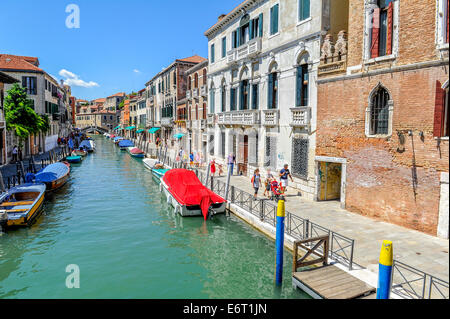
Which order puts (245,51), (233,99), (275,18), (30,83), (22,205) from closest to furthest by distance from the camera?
(22,205), (275,18), (245,51), (233,99), (30,83)

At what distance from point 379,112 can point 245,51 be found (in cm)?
1088

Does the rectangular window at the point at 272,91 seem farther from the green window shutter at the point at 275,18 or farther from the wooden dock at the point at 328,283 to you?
the wooden dock at the point at 328,283

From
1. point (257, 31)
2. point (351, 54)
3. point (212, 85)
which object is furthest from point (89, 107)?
point (351, 54)

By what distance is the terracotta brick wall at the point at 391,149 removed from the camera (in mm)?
9977

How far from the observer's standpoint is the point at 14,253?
36.7 ft

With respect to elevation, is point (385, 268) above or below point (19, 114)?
below

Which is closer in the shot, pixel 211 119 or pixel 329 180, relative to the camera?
pixel 329 180

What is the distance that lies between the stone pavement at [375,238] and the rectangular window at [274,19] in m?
9.51

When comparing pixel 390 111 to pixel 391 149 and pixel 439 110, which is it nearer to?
pixel 391 149

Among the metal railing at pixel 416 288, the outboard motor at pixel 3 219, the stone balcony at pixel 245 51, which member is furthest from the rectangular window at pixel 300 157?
the outboard motor at pixel 3 219

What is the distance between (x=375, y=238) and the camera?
9.95m

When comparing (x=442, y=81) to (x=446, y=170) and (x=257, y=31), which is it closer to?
(x=446, y=170)

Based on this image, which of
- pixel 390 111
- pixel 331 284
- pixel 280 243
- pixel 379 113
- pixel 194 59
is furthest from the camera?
pixel 194 59

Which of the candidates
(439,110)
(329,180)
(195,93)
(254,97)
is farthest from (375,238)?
(195,93)
